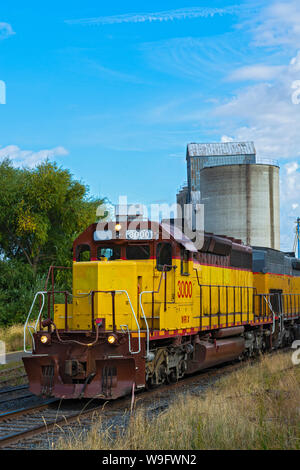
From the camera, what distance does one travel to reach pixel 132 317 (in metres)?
10.8

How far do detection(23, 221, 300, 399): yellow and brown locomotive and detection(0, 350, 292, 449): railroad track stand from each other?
0.30 meters

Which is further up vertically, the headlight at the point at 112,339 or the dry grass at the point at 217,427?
the headlight at the point at 112,339

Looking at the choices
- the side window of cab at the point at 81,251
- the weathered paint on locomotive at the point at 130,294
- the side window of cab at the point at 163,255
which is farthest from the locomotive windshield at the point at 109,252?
the side window of cab at the point at 163,255

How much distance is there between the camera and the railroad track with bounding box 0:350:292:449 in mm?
7848

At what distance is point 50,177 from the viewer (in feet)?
83.5

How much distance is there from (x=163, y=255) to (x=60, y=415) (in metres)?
3.73

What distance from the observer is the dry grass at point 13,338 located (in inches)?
814

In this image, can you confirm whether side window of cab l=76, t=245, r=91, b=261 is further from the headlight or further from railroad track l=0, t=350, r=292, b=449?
railroad track l=0, t=350, r=292, b=449

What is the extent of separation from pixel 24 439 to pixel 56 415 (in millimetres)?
1520

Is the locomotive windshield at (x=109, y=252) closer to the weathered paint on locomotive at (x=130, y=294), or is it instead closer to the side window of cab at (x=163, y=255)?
the weathered paint on locomotive at (x=130, y=294)

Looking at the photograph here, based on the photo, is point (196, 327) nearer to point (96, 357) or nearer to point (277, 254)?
point (96, 357)

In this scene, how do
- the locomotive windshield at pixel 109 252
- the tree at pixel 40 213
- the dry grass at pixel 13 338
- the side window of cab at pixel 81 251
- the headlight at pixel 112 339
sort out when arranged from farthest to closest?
the tree at pixel 40 213, the dry grass at pixel 13 338, the side window of cab at pixel 81 251, the locomotive windshield at pixel 109 252, the headlight at pixel 112 339

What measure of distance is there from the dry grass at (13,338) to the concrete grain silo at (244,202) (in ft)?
93.6

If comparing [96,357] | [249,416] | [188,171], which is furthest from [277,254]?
[188,171]
